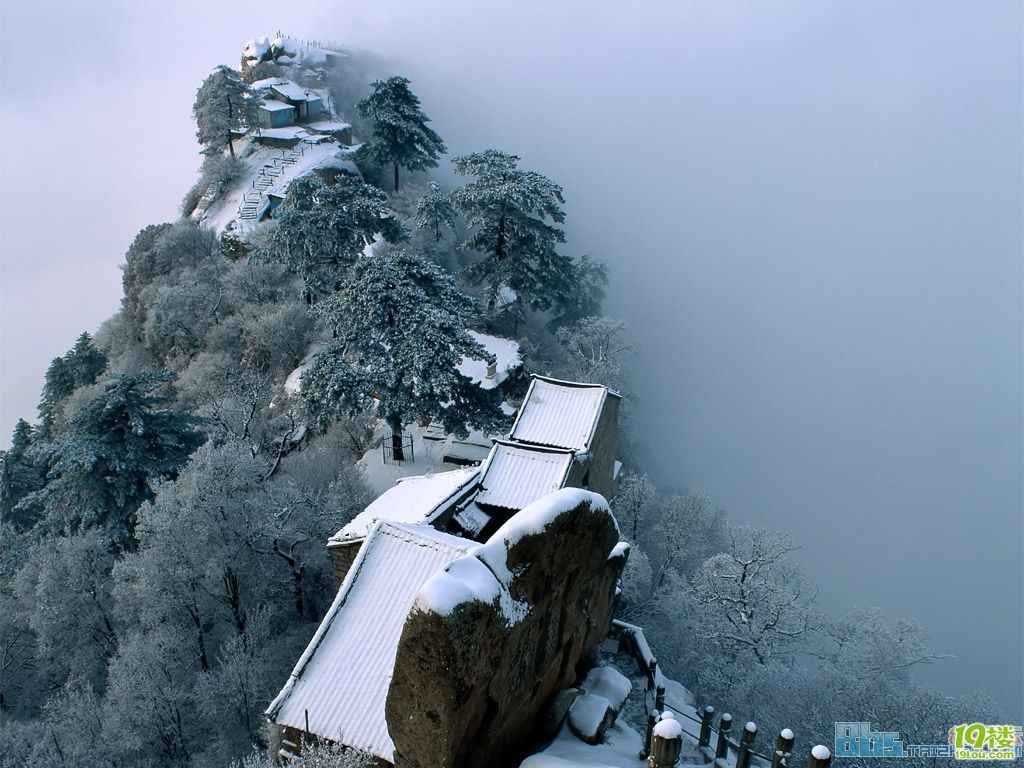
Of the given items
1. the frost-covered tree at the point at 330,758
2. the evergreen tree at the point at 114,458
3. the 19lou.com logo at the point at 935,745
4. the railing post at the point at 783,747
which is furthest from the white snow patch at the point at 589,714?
the evergreen tree at the point at 114,458

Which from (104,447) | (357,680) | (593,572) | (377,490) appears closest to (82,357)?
(104,447)

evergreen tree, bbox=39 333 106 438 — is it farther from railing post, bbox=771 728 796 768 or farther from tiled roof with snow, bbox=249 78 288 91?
railing post, bbox=771 728 796 768

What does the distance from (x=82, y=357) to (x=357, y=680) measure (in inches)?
1539

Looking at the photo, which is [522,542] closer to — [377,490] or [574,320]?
[377,490]

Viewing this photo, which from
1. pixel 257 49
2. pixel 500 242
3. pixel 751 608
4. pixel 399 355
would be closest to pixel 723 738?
pixel 751 608

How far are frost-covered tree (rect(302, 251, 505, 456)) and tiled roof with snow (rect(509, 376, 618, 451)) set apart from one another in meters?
2.82

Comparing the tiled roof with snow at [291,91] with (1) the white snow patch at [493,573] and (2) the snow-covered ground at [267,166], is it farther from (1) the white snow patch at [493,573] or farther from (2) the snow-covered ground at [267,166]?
(1) the white snow patch at [493,573]

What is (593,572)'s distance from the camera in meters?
12.8

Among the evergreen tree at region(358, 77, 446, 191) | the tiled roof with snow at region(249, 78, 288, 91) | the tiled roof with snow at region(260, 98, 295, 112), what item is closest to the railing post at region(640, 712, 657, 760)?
the evergreen tree at region(358, 77, 446, 191)

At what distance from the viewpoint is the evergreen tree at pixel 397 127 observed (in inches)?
1943

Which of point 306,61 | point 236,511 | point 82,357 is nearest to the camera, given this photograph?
point 236,511

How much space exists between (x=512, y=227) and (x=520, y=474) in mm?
21836

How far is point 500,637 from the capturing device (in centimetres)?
980

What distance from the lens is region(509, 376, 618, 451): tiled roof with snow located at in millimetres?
23891
